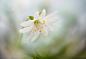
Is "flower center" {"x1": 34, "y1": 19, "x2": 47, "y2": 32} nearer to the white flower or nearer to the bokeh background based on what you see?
the white flower

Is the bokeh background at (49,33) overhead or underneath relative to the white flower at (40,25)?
overhead

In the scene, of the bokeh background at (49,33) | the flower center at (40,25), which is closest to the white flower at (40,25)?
the flower center at (40,25)

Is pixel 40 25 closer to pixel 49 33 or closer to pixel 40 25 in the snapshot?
pixel 40 25

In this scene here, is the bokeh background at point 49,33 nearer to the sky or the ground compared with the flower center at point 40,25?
nearer to the sky

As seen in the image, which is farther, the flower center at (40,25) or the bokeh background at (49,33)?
the bokeh background at (49,33)

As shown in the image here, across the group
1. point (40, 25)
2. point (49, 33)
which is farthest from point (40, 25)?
point (49, 33)

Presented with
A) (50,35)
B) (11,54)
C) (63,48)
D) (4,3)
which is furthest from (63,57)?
(4,3)

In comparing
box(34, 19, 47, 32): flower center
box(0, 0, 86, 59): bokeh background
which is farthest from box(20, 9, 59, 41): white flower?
box(0, 0, 86, 59): bokeh background

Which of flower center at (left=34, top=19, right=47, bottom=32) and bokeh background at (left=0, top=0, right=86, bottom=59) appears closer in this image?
flower center at (left=34, top=19, right=47, bottom=32)

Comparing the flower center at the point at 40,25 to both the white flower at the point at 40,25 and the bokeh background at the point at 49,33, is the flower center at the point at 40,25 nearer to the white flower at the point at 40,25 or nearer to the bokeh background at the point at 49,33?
the white flower at the point at 40,25
